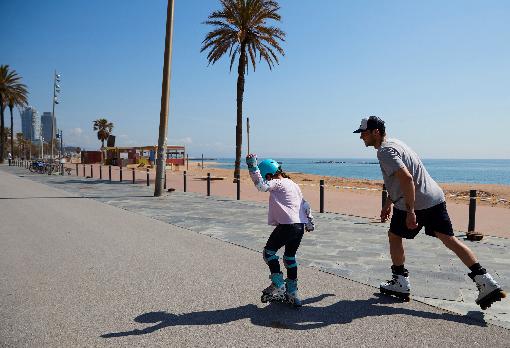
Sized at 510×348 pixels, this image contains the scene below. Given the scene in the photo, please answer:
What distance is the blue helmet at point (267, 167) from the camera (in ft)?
12.6

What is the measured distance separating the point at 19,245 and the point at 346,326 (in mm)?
5677

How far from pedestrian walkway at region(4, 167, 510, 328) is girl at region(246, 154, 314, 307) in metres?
1.31

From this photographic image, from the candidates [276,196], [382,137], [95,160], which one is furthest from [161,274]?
[95,160]

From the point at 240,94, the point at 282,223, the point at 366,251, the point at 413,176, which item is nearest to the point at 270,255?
the point at 282,223

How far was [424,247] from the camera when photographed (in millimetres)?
6723

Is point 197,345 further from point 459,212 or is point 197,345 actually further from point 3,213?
point 459,212

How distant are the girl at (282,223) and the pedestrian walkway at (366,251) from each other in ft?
4.29

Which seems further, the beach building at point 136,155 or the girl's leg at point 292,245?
the beach building at point 136,155

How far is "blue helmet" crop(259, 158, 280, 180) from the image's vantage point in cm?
383

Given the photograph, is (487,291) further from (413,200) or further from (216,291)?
(216,291)

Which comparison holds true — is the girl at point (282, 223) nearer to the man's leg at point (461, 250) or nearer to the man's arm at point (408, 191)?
the man's arm at point (408, 191)

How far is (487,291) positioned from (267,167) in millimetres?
2272

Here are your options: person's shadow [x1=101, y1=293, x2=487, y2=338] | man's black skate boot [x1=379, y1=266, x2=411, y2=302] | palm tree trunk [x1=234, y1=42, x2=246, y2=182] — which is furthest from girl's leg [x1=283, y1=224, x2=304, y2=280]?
palm tree trunk [x1=234, y1=42, x2=246, y2=182]

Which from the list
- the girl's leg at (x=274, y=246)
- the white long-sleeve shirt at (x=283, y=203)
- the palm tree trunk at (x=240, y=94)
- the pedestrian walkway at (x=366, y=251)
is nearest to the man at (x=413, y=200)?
the pedestrian walkway at (x=366, y=251)
